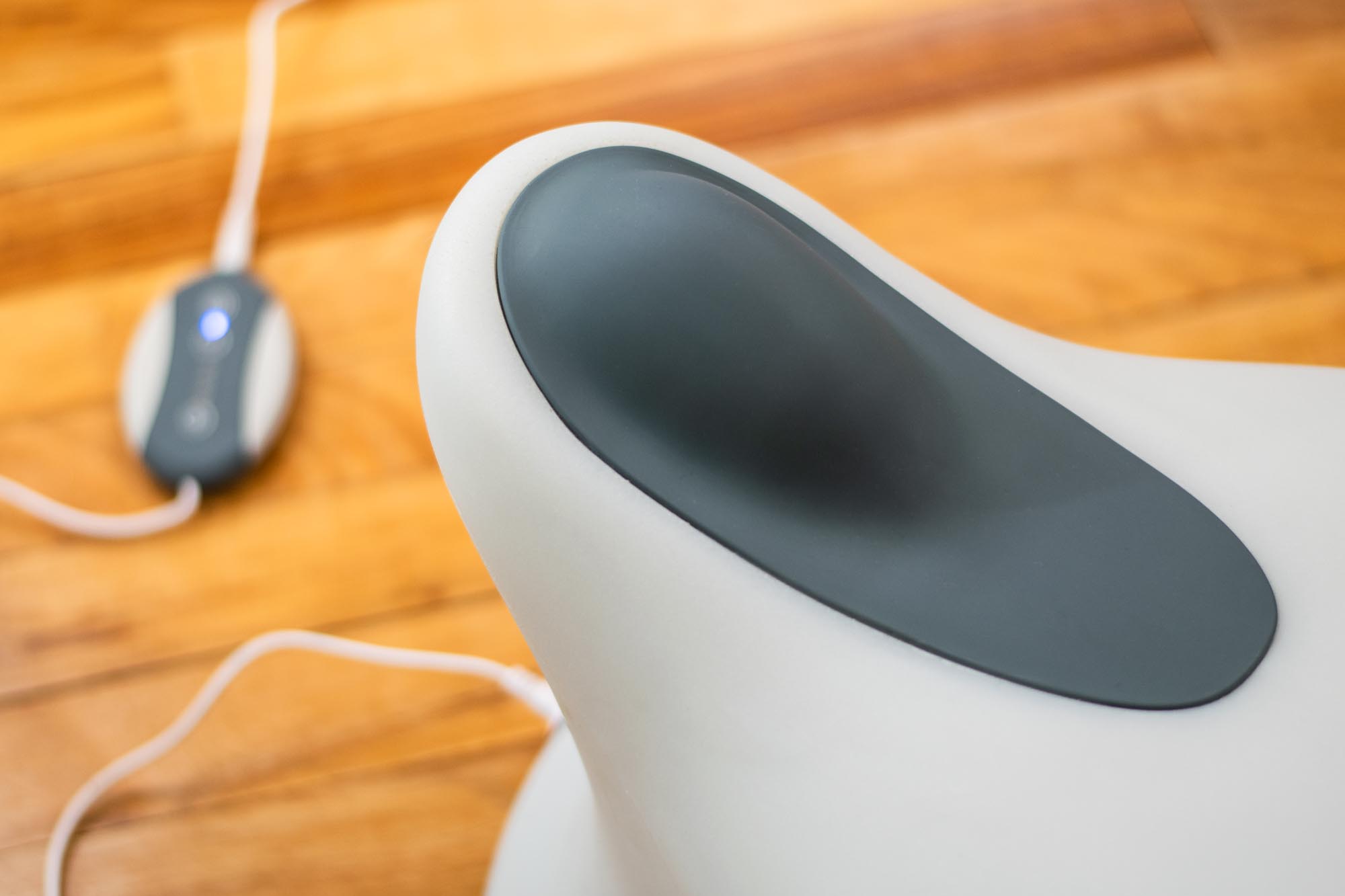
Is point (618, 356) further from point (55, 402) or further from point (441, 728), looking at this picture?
point (55, 402)

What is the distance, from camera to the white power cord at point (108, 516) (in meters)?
0.72

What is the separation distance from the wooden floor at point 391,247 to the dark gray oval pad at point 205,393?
3cm

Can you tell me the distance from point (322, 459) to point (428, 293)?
0.47 meters

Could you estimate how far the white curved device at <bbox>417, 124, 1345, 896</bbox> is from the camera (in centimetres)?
27

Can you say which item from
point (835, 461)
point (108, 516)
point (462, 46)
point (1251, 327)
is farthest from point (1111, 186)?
point (108, 516)

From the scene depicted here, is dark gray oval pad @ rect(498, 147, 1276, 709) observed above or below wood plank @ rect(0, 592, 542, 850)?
above

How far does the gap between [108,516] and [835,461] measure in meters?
0.59

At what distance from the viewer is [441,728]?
2.13 feet

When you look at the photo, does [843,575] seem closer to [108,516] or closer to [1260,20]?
[108,516]

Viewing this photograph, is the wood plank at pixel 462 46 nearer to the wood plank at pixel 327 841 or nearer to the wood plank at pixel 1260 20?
the wood plank at pixel 1260 20

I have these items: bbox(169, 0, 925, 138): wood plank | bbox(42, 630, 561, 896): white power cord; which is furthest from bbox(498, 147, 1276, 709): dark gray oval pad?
bbox(169, 0, 925, 138): wood plank

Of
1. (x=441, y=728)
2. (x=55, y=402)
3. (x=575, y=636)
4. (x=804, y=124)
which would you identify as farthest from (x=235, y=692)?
(x=804, y=124)

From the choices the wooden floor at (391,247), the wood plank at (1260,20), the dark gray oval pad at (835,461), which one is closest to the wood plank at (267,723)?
the wooden floor at (391,247)

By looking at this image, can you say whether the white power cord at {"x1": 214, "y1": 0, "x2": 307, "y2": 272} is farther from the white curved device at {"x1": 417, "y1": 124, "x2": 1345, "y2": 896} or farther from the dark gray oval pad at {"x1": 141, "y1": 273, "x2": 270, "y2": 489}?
the white curved device at {"x1": 417, "y1": 124, "x2": 1345, "y2": 896}
